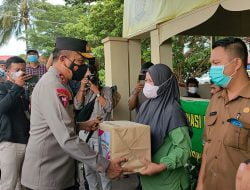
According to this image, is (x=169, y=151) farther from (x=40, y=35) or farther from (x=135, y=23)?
(x=40, y=35)

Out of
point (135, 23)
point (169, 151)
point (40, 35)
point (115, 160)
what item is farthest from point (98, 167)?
point (40, 35)

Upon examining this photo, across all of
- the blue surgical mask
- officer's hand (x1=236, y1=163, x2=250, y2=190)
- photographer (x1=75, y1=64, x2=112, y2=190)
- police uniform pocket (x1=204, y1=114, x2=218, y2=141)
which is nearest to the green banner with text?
photographer (x1=75, y1=64, x2=112, y2=190)

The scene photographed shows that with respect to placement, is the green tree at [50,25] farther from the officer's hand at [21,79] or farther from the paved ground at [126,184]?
the officer's hand at [21,79]

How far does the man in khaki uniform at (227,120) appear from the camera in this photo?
2316 millimetres

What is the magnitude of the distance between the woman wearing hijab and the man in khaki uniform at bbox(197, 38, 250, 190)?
0.66 feet

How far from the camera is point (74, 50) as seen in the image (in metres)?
2.86

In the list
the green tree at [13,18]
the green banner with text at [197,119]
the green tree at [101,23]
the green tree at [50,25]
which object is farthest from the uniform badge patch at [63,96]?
the green tree at [13,18]

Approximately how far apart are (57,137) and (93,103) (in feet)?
7.42

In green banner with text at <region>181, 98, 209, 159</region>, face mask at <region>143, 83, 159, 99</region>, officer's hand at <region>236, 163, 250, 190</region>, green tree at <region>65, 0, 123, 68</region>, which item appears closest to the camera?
officer's hand at <region>236, 163, 250, 190</region>

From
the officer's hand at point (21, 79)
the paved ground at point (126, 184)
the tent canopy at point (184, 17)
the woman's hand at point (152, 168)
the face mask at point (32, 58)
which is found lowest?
the paved ground at point (126, 184)

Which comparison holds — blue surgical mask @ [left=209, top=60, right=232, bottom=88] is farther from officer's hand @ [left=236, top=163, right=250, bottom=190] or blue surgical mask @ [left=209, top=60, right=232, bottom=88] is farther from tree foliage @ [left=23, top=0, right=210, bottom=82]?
tree foliage @ [left=23, top=0, right=210, bottom=82]

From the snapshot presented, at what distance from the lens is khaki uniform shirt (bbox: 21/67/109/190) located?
2.54 m

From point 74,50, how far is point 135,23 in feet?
13.6

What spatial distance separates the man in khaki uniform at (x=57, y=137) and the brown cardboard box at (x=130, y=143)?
0.07 metres
